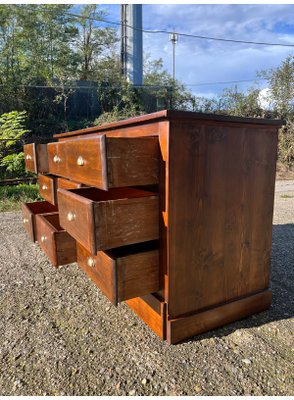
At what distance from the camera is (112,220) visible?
1.01 meters

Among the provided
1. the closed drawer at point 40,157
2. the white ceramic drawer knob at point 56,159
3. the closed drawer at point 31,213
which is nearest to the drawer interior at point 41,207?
the closed drawer at point 31,213

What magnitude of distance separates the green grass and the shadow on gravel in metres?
2.85

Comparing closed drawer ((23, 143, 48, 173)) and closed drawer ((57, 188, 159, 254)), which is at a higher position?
closed drawer ((23, 143, 48, 173))

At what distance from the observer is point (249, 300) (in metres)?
1.33

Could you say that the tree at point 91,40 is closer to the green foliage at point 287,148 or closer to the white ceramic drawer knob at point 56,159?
the green foliage at point 287,148

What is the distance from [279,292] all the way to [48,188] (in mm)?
1528

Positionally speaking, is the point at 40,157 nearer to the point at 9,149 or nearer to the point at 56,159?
the point at 56,159

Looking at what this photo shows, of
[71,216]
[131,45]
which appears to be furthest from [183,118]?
[131,45]

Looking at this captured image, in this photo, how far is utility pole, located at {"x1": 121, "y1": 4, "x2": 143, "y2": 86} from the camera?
10445 millimetres

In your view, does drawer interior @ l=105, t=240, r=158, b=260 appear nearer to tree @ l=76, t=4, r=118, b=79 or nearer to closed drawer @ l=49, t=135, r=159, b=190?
closed drawer @ l=49, t=135, r=159, b=190

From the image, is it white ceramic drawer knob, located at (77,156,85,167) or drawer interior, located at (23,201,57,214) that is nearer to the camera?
white ceramic drawer knob, located at (77,156,85,167)

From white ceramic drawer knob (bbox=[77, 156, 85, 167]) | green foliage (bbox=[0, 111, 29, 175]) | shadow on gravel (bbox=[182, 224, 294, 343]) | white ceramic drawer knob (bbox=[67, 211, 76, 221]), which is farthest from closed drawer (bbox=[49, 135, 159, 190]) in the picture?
green foliage (bbox=[0, 111, 29, 175])

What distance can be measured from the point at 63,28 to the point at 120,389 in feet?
43.6

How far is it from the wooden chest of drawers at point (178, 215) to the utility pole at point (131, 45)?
10106mm
